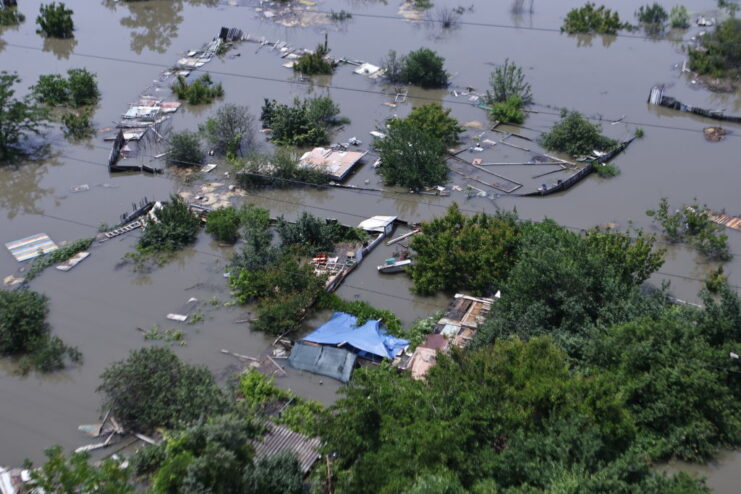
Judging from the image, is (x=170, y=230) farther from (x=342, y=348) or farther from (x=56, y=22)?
(x=56, y=22)

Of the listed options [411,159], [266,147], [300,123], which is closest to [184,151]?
[266,147]

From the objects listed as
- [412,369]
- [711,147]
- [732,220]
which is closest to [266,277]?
[412,369]

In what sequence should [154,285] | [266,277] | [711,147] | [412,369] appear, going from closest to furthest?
[412,369] < [266,277] < [154,285] < [711,147]

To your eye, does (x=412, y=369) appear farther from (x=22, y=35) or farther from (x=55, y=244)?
(x=22, y=35)

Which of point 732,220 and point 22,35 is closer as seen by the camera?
point 732,220

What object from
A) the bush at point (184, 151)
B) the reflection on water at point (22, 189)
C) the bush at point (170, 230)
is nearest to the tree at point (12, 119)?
the reflection on water at point (22, 189)

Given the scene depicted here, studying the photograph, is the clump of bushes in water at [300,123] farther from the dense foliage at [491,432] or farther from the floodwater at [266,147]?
the dense foliage at [491,432]
